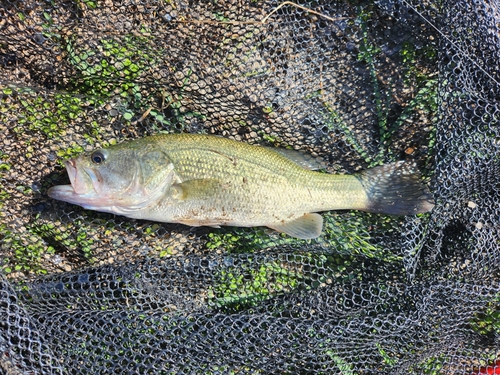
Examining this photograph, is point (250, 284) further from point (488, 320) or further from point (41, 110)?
point (41, 110)

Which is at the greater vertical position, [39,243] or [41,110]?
[41,110]

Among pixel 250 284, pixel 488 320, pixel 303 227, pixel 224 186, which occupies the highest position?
pixel 224 186

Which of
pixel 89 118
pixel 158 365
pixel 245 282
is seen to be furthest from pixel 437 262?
pixel 89 118

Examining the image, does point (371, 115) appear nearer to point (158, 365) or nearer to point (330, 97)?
point (330, 97)

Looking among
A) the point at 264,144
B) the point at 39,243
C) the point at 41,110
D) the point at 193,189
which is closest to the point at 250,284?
the point at 193,189

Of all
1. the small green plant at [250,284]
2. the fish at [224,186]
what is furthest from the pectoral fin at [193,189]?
the small green plant at [250,284]
